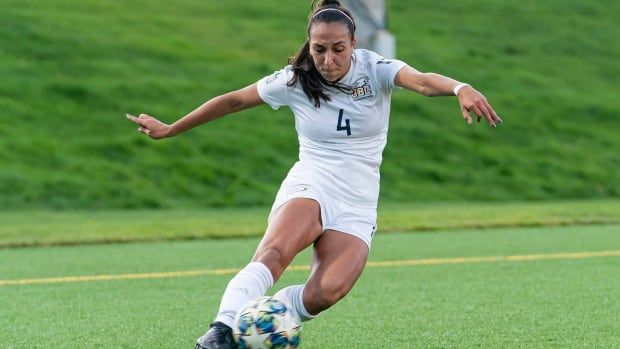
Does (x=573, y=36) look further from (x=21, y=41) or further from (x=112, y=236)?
(x=112, y=236)

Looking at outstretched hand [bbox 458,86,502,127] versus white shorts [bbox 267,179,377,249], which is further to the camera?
white shorts [bbox 267,179,377,249]

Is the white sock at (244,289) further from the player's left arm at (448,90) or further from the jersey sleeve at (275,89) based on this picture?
the player's left arm at (448,90)

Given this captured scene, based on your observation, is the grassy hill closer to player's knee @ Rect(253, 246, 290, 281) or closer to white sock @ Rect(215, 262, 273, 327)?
player's knee @ Rect(253, 246, 290, 281)

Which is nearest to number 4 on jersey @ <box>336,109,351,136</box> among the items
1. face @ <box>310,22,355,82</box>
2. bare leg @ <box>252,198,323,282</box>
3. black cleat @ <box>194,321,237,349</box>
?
face @ <box>310,22,355,82</box>

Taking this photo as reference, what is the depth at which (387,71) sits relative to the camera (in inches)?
260

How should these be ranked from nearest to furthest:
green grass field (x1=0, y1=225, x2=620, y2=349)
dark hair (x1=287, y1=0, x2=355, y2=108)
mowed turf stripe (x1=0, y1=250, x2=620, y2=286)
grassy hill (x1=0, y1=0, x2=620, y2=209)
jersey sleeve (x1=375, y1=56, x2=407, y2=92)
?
dark hair (x1=287, y1=0, x2=355, y2=108) < jersey sleeve (x1=375, y1=56, x2=407, y2=92) < green grass field (x1=0, y1=225, x2=620, y2=349) < mowed turf stripe (x1=0, y1=250, x2=620, y2=286) < grassy hill (x1=0, y1=0, x2=620, y2=209)

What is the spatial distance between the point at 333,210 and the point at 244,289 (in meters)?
0.93

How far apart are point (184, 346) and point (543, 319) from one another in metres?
2.37

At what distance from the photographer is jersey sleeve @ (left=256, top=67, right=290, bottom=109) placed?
673 centimetres

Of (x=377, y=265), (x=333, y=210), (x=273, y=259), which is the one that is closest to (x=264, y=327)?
(x=273, y=259)

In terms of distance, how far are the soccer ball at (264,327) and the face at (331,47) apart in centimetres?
145

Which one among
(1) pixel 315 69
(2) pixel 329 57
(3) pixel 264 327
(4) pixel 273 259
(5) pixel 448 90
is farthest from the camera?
(1) pixel 315 69

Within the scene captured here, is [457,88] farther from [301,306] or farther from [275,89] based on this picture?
[301,306]

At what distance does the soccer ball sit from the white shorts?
90 centimetres
